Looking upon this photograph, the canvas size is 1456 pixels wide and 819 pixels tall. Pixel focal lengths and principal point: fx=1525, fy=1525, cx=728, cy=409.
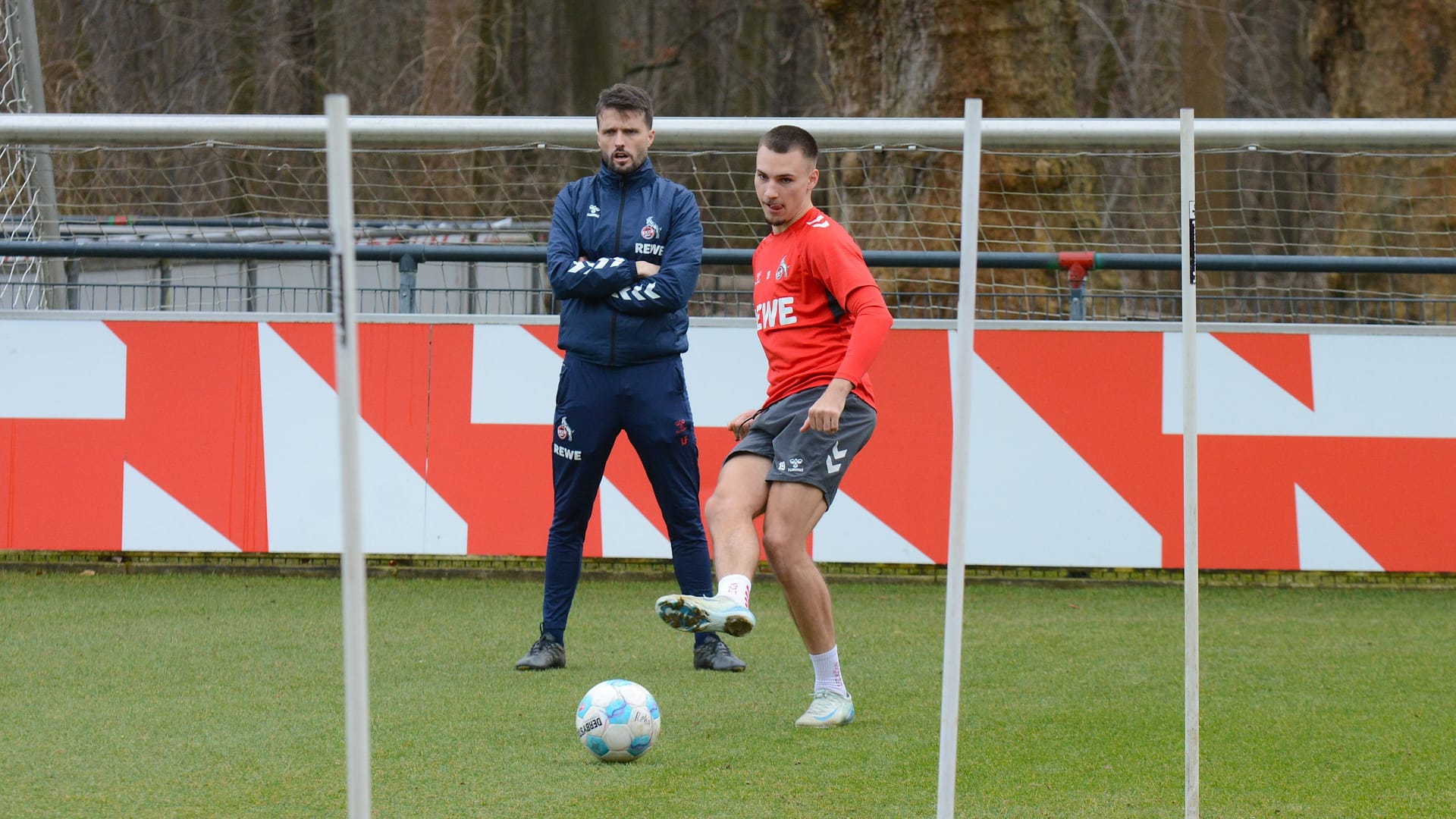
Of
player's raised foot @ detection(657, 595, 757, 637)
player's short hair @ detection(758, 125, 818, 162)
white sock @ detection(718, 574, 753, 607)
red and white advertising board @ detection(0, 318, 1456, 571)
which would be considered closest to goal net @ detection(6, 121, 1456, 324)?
red and white advertising board @ detection(0, 318, 1456, 571)

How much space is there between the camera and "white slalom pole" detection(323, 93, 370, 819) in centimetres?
210

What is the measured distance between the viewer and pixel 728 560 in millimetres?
4504

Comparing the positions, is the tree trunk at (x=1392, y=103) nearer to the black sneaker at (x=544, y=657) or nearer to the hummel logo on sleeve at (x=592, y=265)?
the hummel logo on sleeve at (x=592, y=265)

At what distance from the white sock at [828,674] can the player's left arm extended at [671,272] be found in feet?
4.71

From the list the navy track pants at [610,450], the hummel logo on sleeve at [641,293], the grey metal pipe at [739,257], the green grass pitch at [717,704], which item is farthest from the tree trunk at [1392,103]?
the hummel logo on sleeve at [641,293]

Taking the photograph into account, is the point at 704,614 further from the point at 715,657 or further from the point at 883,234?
the point at 883,234

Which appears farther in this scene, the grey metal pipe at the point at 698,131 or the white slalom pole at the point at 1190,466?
the grey metal pipe at the point at 698,131

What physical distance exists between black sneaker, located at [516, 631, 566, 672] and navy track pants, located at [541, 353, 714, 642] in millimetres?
38

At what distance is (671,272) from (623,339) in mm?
298

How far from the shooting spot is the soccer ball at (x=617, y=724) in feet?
13.6

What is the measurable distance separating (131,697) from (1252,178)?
19.4m

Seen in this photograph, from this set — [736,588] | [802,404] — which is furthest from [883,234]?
[736,588]

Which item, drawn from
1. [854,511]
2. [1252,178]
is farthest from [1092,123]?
[1252,178]

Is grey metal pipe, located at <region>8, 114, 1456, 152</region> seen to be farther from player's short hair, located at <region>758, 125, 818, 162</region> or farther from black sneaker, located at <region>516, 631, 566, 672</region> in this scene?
black sneaker, located at <region>516, 631, 566, 672</region>
